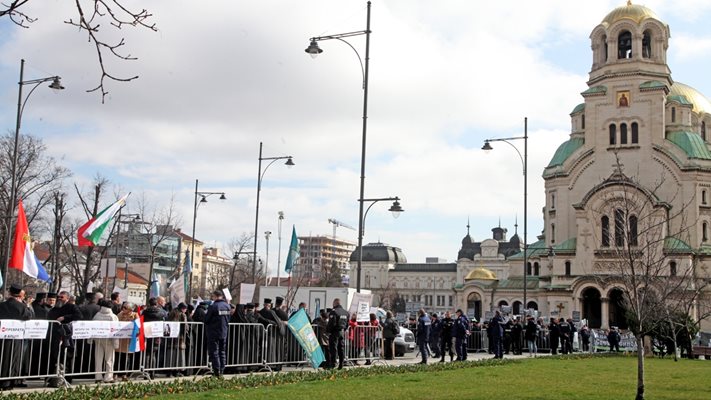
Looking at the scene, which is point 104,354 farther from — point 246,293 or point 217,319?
point 246,293

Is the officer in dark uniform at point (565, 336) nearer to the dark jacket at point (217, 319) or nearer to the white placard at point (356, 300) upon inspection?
the white placard at point (356, 300)

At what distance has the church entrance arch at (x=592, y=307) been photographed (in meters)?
72.8

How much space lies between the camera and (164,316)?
19.2m

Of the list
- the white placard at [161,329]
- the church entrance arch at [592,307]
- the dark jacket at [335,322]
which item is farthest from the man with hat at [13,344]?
the church entrance arch at [592,307]

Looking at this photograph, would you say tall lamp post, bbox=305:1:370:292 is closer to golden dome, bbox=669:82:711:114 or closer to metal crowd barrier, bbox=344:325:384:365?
metal crowd barrier, bbox=344:325:384:365

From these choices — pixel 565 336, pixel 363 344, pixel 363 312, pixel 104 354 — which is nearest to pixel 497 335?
pixel 363 344

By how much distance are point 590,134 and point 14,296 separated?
6902 cm

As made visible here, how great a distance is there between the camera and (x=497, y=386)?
1789 centimetres

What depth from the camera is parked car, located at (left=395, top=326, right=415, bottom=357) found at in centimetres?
3192

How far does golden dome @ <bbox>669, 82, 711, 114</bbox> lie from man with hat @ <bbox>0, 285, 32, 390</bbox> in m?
78.7

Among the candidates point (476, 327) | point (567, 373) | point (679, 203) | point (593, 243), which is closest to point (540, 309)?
point (593, 243)

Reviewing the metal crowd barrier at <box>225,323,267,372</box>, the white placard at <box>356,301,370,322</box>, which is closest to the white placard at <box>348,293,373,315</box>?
the white placard at <box>356,301,370,322</box>

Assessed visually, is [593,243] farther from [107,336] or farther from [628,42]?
[107,336]

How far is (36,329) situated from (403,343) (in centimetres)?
1882
